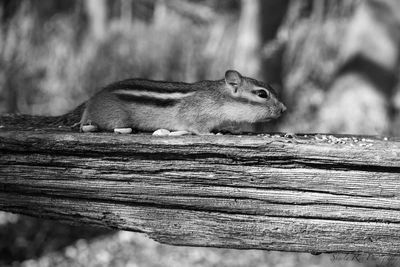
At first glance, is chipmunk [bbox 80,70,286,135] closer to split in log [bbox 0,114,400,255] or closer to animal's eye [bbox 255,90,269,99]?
animal's eye [bbox 255,90,269,99]

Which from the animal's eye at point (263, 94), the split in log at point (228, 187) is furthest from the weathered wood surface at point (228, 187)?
the animal's eye at point (263, 94)

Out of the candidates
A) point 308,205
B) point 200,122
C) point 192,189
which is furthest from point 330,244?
point 200,122

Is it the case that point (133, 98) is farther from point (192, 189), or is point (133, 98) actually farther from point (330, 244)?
point (330, 244)

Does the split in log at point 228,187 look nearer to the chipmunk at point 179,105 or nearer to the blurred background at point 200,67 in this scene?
the chipmunk at point 179,105

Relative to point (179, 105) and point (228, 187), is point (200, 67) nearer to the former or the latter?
point (179, 105)

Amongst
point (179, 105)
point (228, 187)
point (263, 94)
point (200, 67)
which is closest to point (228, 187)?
point (228, 187)
